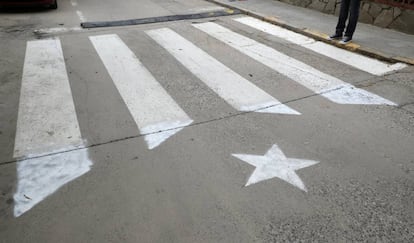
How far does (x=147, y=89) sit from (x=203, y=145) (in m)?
1.82

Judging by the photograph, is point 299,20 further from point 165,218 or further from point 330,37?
point 165,218

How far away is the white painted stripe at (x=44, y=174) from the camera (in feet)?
10.3

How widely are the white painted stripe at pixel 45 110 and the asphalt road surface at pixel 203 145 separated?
25 mm

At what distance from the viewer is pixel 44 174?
3.48 metres

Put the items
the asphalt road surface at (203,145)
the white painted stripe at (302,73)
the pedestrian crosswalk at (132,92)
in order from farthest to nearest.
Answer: the white painted stripe at (302,73)
the pedestrian crosswalk at (132,92)
the asphalt road surface at (203,145)

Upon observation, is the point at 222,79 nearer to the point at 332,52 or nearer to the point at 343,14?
the point at 332,52

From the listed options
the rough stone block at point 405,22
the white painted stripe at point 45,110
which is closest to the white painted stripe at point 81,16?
the white painted stripe at point 45,110

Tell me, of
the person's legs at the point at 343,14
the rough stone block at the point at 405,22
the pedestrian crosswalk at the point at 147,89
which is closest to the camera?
the pedestrian crosswalk at the point at 147,89

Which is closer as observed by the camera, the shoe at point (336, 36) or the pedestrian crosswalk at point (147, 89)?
the pedestrian crosswalk at point (147, 89)

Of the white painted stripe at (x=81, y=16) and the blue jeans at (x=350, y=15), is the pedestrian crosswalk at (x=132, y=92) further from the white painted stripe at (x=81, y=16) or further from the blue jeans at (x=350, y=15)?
the white painted stripe at (x=81, y=16)

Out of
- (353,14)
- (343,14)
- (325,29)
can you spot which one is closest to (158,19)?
(325,29)

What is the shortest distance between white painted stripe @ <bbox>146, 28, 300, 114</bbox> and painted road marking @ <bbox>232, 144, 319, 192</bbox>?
1082 mm

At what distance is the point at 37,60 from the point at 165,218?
16.3 feet

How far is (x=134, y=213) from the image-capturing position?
2.98 meters
